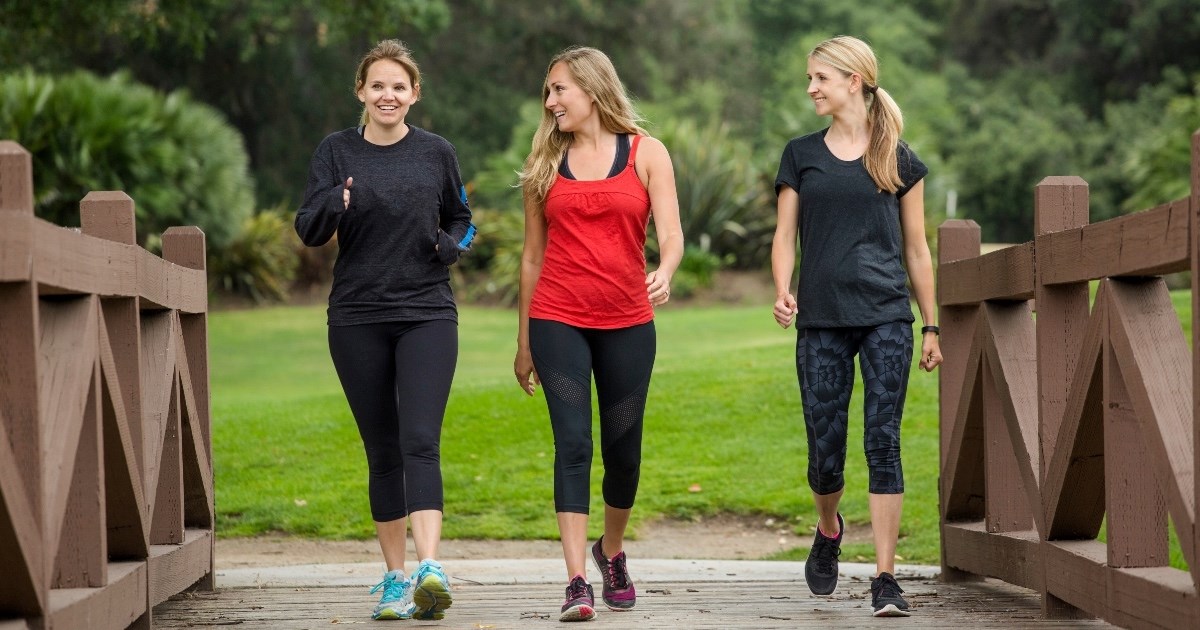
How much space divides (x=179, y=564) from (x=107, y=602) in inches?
48.4

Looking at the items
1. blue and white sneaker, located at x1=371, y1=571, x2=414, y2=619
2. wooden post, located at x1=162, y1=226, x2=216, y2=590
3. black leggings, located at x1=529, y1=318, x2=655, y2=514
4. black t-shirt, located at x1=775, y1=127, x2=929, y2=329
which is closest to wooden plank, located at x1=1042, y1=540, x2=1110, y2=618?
black t-shirt, located at x1=775, y1=127, x2=929, y2=329

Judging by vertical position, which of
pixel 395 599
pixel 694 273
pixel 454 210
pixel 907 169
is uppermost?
pixel 694 273

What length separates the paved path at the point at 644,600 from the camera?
4.83 meters

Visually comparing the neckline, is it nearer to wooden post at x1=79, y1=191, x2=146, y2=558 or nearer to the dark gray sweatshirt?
the dark gray sweatshirt

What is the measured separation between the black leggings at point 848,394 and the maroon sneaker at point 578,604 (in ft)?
3.51

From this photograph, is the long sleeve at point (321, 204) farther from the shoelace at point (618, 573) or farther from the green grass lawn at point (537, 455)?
the green grass lawn at point (537, 455)

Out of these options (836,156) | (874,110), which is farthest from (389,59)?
(874,110)

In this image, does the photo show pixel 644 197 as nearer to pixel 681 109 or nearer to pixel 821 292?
pixel 821 292

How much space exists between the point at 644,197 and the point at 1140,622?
2.09 metres

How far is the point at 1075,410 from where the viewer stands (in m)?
4.41

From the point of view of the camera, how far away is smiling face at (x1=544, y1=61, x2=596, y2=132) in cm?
515

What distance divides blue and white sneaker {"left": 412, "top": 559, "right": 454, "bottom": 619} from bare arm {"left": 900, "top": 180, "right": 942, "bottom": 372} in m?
1.81

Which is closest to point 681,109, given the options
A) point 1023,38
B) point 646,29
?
point 646,29

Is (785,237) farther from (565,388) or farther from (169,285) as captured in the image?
(169,285)
